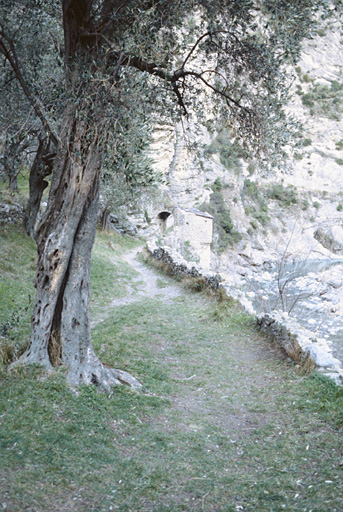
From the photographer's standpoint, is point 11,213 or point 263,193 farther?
point 263,193

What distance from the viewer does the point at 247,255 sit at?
160 ft

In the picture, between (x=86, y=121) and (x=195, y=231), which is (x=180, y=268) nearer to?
(x=86, y=121)

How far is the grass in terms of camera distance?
3.50 meters

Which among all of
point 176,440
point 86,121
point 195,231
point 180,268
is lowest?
point 176,440

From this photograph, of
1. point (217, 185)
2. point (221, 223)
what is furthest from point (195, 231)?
point (217, 185)

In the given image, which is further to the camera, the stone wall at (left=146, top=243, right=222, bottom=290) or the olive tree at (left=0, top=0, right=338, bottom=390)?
the stone wall at (left=146, top=243, right=222, bottom=290)

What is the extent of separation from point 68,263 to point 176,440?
9.23 ft

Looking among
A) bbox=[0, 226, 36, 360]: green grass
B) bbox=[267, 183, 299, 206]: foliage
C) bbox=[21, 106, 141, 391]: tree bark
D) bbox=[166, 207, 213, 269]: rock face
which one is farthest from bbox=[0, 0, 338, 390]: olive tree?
bbox=[267, 183, 299, 206]: foliage

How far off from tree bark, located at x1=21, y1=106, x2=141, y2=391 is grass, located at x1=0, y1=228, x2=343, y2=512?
367mm

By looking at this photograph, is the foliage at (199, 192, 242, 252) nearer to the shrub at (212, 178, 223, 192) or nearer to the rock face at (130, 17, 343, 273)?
the rock face at (130, 17, 343, 273)

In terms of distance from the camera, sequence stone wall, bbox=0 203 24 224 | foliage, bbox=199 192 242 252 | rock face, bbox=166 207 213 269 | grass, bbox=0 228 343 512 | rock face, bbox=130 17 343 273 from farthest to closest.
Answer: foliage, bbox=199 192 242 252
rock face, bbox=130 17 343 273
rock face, bbox=166 207 213 269
stone wall, bbox=0 203 24 224
grass, bbox=0 228 343 512

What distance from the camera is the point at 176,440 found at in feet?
15.5

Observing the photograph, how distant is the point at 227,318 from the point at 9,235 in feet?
29.6

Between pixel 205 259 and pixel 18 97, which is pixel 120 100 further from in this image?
pixel 205 259
